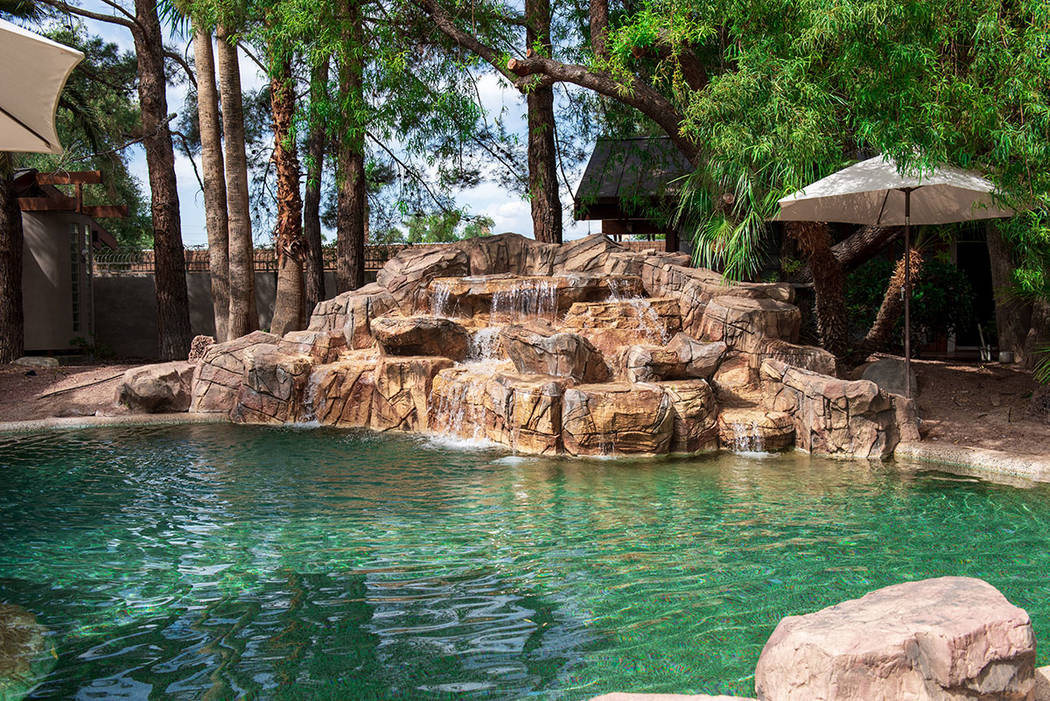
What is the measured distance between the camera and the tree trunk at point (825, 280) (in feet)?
33.7

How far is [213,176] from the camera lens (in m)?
13.5

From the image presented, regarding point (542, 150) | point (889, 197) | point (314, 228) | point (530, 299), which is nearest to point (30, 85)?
point (530, 299)

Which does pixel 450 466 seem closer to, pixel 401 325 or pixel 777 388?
pixel 401 325

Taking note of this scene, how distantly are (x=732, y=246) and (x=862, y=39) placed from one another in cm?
262

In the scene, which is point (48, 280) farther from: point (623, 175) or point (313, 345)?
point (623, 175)

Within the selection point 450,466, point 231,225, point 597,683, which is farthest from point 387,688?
point 231,225

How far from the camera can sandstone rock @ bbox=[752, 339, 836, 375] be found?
29.4 ft

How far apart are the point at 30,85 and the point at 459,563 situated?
3.19 m

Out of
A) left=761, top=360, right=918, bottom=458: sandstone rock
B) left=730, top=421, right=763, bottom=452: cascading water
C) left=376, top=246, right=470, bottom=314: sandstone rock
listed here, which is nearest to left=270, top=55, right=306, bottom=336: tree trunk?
left=376, top=246, right=470, bottom=314: sandstone rock

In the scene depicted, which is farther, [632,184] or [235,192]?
[632,184]

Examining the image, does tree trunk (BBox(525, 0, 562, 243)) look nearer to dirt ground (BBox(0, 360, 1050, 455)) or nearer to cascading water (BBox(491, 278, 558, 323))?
cascading water (BBox(491, 278, 558, 323))

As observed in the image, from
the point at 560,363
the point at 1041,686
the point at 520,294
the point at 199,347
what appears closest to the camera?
the point at 1041,686

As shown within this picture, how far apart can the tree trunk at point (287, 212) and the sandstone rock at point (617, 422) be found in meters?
6.52

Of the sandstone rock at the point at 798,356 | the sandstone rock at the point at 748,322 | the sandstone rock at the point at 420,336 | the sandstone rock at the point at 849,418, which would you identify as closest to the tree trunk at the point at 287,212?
the sandstone rock at the point at 420,336
